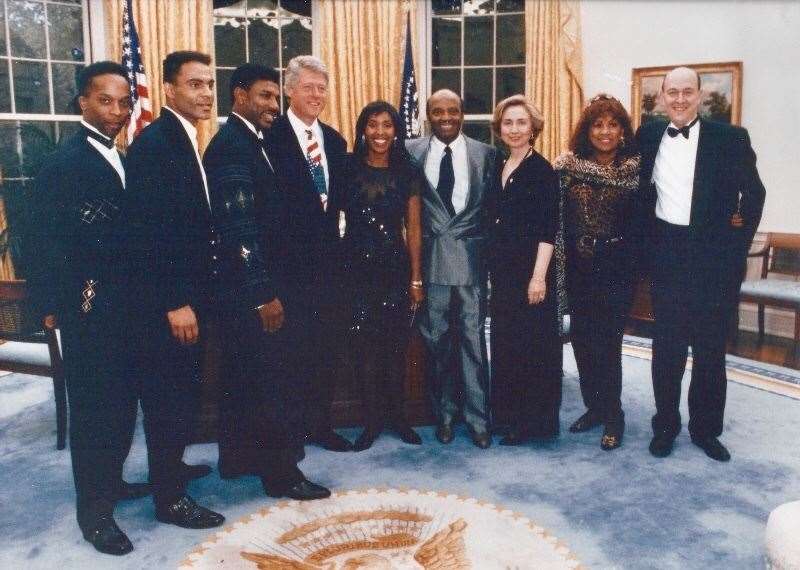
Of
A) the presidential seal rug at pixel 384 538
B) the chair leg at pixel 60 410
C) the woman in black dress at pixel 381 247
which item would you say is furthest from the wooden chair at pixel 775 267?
the chair leg at pixel 60 410

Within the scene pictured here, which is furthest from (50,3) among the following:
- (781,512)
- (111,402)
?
(781,512)

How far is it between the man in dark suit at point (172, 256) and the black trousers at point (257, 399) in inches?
6.3

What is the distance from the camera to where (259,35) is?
6246 millimetres

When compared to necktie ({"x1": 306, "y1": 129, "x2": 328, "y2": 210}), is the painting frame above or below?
above

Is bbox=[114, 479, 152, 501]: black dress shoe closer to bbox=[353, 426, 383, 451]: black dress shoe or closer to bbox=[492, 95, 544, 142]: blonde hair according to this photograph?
bbox=[353, 426, 383, 451]: black dress shoe

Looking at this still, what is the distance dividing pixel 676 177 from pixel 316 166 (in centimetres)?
144

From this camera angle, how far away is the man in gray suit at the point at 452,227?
114 inches

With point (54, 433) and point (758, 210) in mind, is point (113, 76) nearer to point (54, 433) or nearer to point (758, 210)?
point (54, 433)

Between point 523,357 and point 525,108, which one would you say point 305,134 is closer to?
point 525,108

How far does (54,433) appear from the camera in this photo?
333 centimetres

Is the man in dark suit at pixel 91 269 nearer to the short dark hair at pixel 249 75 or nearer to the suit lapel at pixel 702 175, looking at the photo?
the short dark hair at pixel 249 75

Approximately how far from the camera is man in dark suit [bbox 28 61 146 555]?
209 centimetres

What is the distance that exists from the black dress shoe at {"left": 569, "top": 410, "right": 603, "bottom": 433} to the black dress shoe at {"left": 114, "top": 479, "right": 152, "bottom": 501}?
1.88 metres

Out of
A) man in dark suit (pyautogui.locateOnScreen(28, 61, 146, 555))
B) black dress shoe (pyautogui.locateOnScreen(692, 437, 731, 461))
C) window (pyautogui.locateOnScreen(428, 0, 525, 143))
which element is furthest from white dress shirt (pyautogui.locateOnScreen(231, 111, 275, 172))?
window (pyautogui.locateOnScreen(428, 0, 525, 143))
